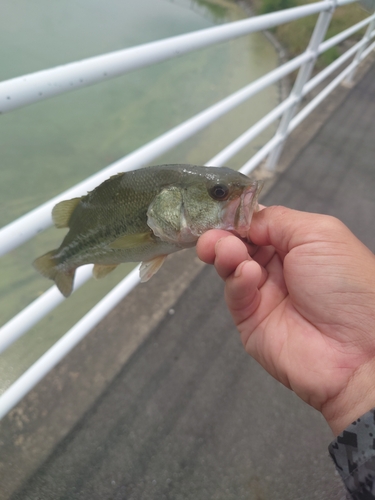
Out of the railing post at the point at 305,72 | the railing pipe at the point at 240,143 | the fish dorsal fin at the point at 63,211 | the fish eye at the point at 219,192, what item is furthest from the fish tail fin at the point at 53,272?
the railing post at the point at 305,72

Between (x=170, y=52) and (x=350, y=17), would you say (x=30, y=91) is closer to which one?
(x=170, y=52)

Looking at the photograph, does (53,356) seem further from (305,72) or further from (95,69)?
(305,72)

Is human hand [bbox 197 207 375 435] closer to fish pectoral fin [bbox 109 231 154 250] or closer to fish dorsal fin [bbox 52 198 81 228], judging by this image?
fish pectoral fin [bbox 109 231 154 250]

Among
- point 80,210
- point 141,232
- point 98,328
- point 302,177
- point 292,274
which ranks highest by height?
point 80,210

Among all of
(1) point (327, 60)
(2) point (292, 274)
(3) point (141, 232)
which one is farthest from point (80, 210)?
(1) point (327, 60)

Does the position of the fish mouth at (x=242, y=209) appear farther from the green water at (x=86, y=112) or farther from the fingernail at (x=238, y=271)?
the green water at (x=86, y=112)

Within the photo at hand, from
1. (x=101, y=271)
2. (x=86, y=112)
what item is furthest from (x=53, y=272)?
(x=86, y=112)

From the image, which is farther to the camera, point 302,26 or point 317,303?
point 302,26
